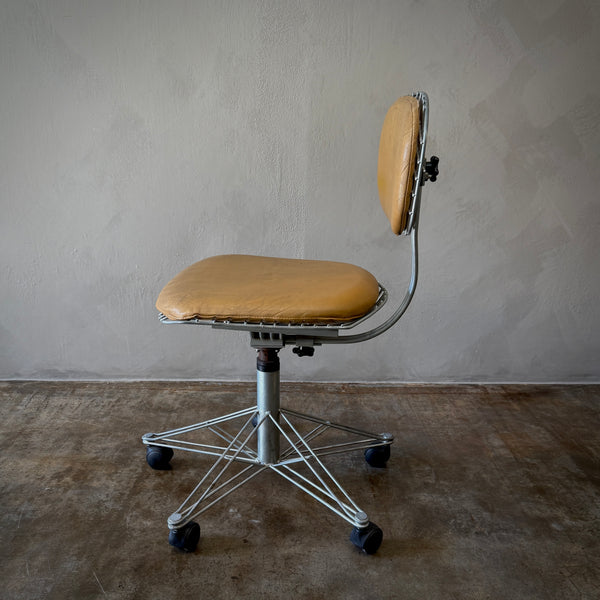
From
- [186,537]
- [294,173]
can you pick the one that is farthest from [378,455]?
[294,173]

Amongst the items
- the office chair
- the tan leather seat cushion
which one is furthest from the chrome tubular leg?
the tan leather seat cushion

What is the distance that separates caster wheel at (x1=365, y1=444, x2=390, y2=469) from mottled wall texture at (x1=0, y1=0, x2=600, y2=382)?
23.4 inches

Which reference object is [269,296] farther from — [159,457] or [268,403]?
[159,457]

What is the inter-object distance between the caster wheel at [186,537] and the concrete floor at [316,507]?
3cm

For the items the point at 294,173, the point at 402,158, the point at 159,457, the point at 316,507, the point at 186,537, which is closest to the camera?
the point at 402,158

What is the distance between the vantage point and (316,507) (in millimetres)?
1545

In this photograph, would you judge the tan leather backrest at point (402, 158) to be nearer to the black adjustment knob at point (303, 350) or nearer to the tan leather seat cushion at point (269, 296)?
the tan leather seat cushion at point (269, 296)

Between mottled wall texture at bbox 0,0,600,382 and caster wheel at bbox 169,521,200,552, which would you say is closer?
caster wheel at bbox 169,521,200,552

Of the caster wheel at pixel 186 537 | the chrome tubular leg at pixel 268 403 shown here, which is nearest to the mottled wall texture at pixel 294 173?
the chrome tubular leg at pixel 268 403

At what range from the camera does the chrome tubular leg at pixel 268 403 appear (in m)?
1.53

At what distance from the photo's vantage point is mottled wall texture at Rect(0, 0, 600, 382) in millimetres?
2018

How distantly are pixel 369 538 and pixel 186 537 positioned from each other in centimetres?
40

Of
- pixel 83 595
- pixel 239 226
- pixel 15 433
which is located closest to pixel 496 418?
pixel 239 226

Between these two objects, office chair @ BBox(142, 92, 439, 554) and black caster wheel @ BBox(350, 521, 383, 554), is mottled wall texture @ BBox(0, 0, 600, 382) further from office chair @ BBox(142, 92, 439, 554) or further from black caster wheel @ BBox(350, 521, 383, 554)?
black caster wheel @ BBox(350, 521, 383, 554)
